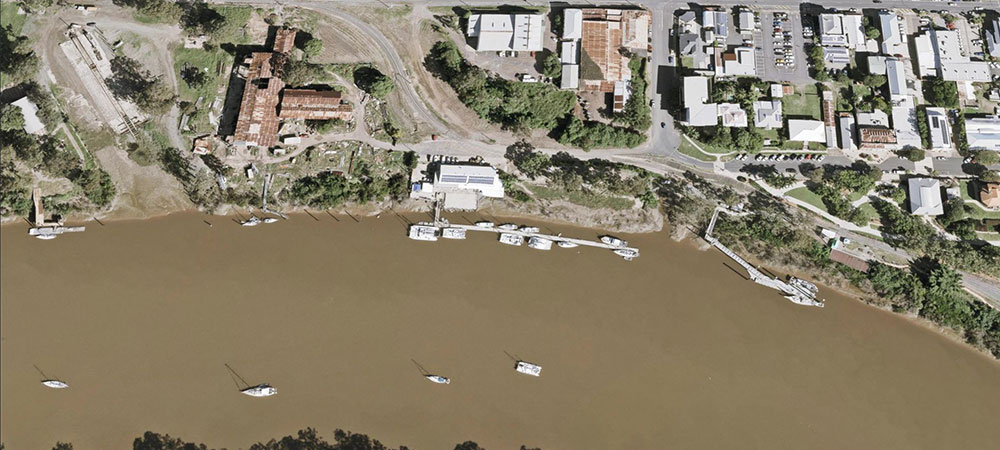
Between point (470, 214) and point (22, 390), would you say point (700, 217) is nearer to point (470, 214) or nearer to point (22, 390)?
Answer: point (470, 214)

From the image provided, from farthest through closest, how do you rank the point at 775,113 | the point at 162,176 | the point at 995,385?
the point at 162,176 → the point at 775,113 → the point at 995,385

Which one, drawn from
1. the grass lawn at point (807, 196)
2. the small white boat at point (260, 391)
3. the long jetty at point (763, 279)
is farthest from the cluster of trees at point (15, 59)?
the grass lawn at point (807, 196)

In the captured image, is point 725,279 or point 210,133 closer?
point 725,279

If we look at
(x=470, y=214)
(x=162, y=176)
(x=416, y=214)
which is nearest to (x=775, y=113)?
(x=470, y=214)

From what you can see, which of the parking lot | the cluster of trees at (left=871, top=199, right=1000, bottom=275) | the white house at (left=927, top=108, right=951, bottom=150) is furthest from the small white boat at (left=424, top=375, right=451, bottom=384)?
the white house at (left=927, top=108, right=951, bottom=150)

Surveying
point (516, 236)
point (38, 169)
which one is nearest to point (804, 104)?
point (516, 236)

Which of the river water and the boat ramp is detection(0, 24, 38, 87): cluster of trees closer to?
the river water
